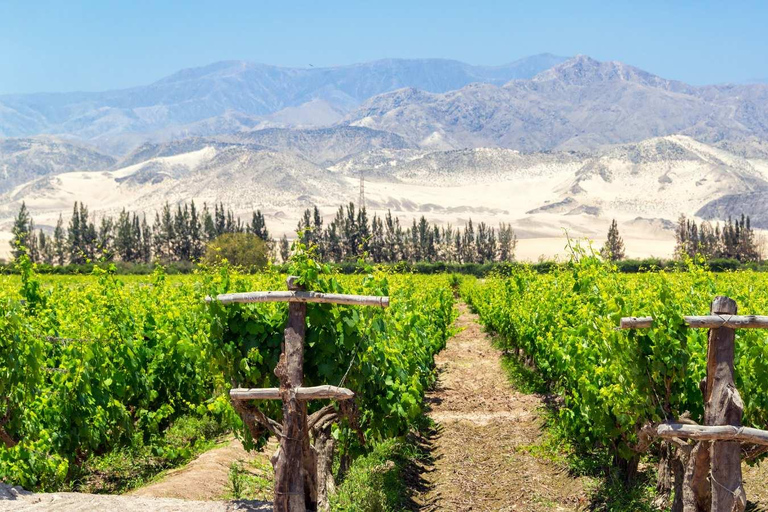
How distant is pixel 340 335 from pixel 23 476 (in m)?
4.15

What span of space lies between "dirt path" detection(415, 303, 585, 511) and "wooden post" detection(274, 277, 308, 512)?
3.60m

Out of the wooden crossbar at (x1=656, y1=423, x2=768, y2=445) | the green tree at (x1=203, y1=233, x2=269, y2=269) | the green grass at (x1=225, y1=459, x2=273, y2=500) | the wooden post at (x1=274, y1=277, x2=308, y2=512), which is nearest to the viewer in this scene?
the wooden crossbar at (x1=656, y1=423, x2=768, y2=445)

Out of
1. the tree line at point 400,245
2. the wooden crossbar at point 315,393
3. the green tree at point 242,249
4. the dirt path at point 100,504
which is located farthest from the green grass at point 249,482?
the tree line at point 400,245

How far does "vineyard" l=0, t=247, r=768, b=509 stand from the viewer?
8.29 metres

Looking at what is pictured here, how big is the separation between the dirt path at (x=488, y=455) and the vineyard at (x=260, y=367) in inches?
35.4

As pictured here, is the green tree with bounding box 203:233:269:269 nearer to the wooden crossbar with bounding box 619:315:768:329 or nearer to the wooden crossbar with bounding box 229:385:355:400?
the wooden crossbar with bounding box 229:385:355:400

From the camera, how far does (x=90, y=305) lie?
1261 cm

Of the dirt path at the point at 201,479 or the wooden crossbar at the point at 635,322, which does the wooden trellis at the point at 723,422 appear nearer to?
the wooden crossbar at the point at 635,322

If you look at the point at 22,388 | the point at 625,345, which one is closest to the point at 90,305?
the point at 22,388

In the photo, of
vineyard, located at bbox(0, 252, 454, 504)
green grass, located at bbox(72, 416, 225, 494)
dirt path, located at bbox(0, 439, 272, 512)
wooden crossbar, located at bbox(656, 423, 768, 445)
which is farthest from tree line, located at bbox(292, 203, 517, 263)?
wooden crossbar, located at bbox(656, 423, 768, 445)

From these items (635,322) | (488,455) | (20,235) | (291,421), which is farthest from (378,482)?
(20,235)

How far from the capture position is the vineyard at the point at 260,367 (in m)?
8.29

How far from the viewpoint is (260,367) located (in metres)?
8.54

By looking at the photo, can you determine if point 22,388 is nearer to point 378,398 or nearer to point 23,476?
point 23,476
